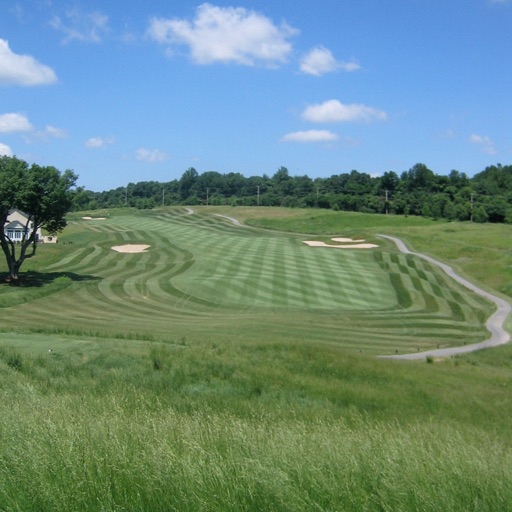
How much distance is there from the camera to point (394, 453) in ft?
19.3

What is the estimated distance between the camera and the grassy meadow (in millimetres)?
5234

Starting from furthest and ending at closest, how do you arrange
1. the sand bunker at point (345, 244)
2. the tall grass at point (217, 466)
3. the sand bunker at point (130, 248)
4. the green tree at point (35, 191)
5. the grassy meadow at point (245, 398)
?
the sand bunker at point (345, 244) < the sand bunker at point (130, 248) < the green tree at point (35, 191) < the grassy meadow at point (245, 398) < the tall grass at point (217, 466)

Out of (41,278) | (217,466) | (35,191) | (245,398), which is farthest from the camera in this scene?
(41,278)

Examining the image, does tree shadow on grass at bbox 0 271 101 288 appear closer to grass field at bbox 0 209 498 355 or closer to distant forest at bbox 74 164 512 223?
grass field at bbox 0 209 498 355

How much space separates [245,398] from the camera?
533 inches

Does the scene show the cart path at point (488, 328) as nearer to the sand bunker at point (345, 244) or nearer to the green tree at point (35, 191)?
the sand bunker at point (345, 244)

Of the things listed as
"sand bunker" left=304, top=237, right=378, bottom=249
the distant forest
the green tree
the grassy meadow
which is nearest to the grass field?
the grassy meadow

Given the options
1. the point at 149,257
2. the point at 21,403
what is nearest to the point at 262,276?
the point at 149,257

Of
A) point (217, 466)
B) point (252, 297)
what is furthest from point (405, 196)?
point (217, 466)

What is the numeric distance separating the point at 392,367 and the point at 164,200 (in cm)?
17208

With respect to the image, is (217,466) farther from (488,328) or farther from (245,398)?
(488,328)

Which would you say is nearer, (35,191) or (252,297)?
(35,191)

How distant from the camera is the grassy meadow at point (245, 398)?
206 inches

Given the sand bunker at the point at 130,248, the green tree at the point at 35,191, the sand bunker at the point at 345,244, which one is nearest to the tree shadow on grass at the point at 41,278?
the green tree at the point at 35,191
